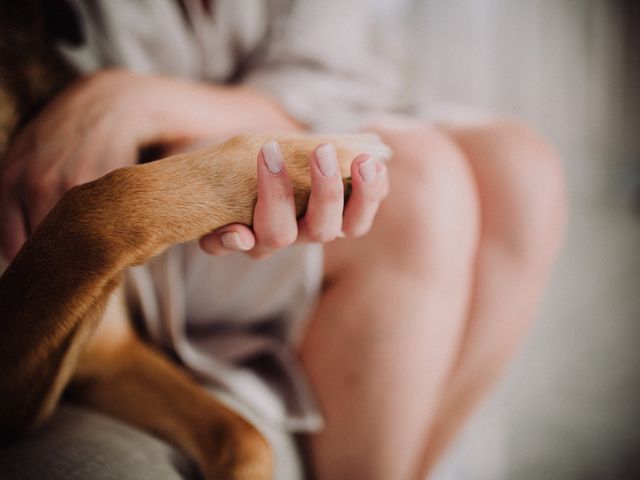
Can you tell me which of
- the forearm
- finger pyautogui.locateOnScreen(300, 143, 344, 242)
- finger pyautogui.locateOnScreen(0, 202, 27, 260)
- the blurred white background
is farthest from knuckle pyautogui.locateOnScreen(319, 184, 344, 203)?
the blurred white background

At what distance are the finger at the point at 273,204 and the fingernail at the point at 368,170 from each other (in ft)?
0.18

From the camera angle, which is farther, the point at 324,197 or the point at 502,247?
the point at 502,247

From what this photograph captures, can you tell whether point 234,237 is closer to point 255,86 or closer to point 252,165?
point 252,165

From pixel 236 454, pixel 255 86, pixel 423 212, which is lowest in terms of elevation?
pixel 236 454

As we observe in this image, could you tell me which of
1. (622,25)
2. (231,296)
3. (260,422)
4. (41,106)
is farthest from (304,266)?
(622,25)

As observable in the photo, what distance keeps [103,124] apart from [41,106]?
0.28 ft

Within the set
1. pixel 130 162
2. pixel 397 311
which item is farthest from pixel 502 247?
pixel 130 162

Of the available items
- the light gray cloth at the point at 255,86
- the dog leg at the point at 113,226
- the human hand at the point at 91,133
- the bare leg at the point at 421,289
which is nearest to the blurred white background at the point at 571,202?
the light gray cloth at the point at 255,86

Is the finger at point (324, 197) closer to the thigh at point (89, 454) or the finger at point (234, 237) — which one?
the finger at point (234, 237)

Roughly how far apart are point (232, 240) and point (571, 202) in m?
0.88

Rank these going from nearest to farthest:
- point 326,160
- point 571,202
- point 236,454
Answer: point 326,160 → point 236,454 → point 571,202

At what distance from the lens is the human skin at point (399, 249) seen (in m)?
0.38

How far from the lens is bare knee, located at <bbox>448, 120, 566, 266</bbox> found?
55 cm

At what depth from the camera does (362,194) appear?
34 centimetres
